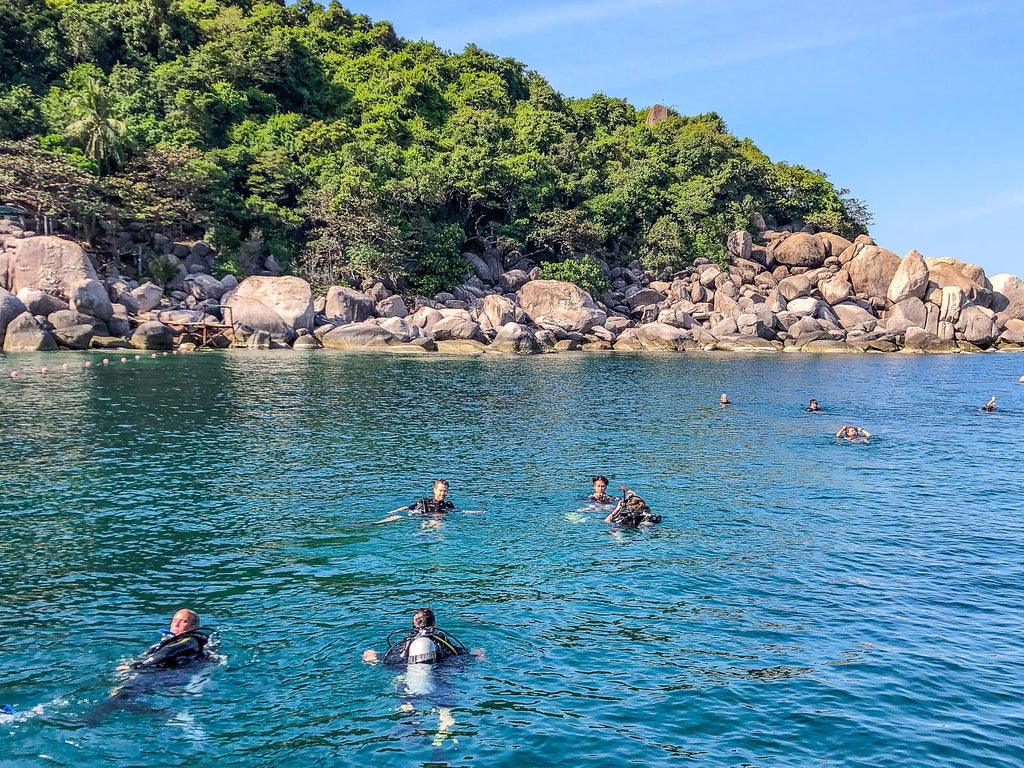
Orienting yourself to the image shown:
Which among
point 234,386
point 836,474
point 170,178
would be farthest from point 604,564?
point 170,178

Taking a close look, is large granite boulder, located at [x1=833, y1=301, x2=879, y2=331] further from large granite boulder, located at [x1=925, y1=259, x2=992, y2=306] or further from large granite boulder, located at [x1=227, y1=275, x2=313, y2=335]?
large granite boulder, located at [x1=227, y1=275, x2=313, y2=335]

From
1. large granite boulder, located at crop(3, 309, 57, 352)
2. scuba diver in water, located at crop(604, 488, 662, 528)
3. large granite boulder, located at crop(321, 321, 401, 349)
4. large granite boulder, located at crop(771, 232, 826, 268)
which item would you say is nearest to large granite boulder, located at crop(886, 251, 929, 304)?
large granite boulder, located at crop(771, 232, 826, 268)

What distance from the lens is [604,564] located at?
48.5 ft

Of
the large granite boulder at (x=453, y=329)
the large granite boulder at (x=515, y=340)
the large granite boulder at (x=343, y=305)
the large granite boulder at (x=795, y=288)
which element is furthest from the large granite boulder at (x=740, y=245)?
the large granite boulder at (x=343, y=305)

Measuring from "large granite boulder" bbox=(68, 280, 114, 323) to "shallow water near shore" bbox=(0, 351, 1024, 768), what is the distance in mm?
23675

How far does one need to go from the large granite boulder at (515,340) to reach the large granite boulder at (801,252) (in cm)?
4100

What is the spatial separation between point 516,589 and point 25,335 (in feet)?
153

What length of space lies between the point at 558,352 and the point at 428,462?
41.9 m

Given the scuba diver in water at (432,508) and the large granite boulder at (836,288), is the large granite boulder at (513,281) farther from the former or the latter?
the scuba diver in water at (432,508)

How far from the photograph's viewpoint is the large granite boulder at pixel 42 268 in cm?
4938

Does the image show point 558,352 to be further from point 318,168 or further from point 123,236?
point 123,236

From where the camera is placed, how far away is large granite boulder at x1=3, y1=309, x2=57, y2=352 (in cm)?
4647

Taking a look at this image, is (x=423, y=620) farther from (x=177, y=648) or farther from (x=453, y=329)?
(x=453, y=329)

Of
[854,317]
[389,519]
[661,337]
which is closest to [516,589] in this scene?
[389,519]
